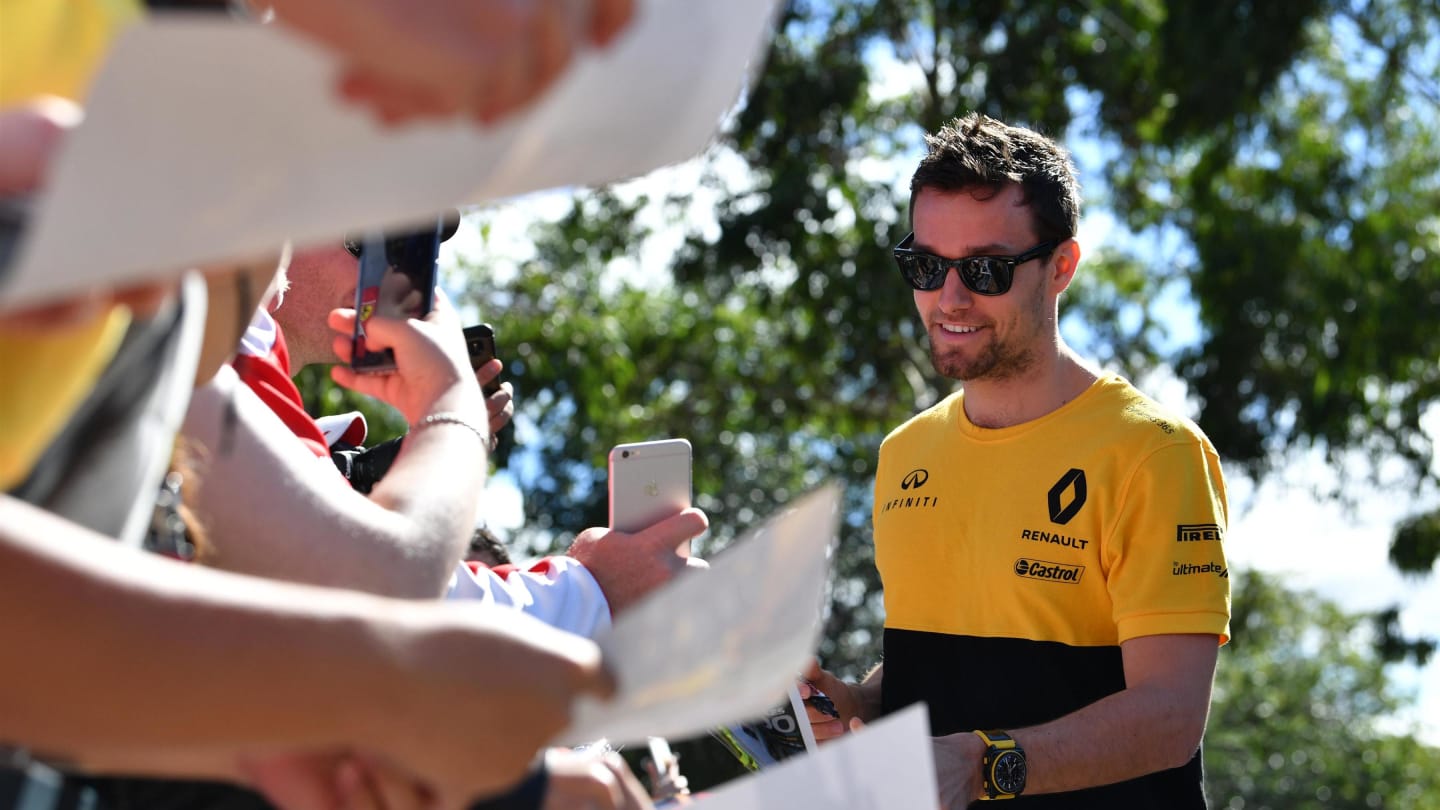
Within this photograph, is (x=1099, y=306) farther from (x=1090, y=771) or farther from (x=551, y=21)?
(x=551, y=21)

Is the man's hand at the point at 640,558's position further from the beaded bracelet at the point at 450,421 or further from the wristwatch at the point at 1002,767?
Result: the wristwatch at the point at 1002,767

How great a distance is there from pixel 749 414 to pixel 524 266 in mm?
2406

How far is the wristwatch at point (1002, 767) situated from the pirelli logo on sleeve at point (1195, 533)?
47 cm

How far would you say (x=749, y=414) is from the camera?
13391mm

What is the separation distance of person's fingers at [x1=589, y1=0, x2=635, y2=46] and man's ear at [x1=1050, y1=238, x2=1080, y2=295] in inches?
89.4

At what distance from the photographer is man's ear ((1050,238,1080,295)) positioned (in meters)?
3.13

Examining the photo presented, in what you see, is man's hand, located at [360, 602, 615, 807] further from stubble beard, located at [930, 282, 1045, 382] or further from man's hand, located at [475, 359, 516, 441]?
stubble beard, located at [930, 282, 1045, 382]

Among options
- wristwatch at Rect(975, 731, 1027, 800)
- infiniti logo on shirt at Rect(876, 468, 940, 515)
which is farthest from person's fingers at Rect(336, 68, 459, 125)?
infiniti logo on shirt at Rect(876, 468, 940, 515)

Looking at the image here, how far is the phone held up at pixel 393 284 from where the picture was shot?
1.62 meters

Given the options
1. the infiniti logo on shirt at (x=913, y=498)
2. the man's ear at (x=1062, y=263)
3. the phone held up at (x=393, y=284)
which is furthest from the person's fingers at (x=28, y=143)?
the man's ear at (x=1062, y=263)

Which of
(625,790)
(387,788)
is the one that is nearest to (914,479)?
(625,790)

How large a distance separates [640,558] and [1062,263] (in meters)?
1.52

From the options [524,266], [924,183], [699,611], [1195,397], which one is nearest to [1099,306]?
[1195,397]

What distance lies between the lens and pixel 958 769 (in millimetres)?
2377
